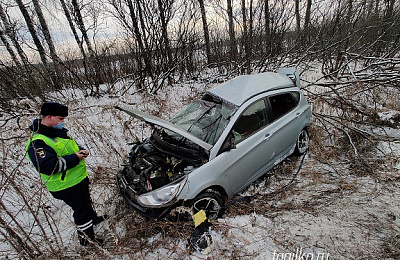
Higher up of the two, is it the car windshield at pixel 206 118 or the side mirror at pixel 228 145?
the car windshield at pixel 206 118

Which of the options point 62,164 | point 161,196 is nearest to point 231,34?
point 161,196

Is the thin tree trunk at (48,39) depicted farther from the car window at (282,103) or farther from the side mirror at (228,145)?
the car window at (282,103)

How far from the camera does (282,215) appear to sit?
8.39 ft

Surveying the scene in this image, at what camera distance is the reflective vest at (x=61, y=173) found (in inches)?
83.4

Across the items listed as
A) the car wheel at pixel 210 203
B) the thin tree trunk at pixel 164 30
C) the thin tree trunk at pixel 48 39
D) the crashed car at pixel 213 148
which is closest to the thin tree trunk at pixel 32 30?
the thin tree trunk at pixel 48 39

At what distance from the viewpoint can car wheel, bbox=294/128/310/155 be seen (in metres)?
3.81

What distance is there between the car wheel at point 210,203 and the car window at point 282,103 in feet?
5.42

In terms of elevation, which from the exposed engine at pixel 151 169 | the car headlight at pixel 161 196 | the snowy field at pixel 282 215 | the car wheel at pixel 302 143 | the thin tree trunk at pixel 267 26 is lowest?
the snowy field at pixel 282 215

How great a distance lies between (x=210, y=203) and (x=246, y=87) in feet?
6.28

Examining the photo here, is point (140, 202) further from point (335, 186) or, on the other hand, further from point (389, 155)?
point (389, 155)

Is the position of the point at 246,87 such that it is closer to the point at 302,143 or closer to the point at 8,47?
the point at 302,143

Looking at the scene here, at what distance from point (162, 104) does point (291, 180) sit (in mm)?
4824

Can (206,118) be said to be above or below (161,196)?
above

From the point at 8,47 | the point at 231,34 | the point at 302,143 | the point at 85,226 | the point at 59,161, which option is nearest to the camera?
the point at 59,161
